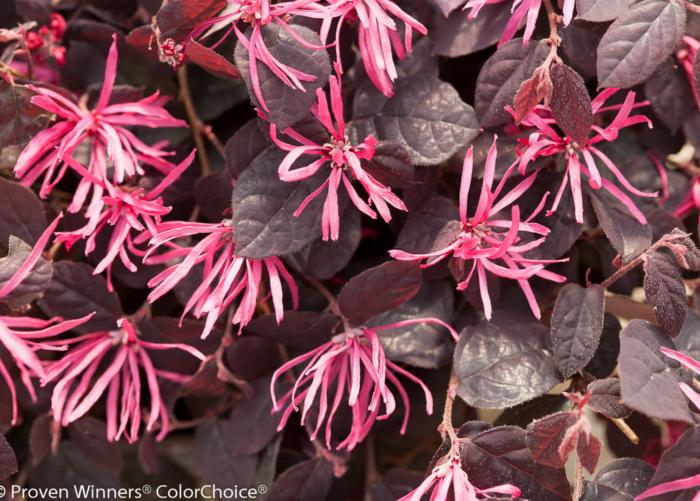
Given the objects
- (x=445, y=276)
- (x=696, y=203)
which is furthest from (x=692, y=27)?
(x=445, y=276)

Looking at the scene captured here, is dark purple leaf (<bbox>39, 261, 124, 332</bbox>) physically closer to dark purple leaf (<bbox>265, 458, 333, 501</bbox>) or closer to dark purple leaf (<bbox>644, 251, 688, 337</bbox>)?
dark purple leaf (<bbox>265, 458, 333, 501</bbox>)

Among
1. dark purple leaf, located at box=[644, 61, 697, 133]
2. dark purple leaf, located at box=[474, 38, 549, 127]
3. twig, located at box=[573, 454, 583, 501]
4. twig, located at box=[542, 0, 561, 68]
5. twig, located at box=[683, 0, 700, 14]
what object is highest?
twig, located at box=[542, 0, 561, 68]

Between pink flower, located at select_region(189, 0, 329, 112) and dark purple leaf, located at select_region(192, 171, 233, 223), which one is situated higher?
pink flower, located at select_region(189, 0, 329, 112)

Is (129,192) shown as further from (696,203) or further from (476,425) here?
(696,203)

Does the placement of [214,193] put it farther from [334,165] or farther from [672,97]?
[672,97]

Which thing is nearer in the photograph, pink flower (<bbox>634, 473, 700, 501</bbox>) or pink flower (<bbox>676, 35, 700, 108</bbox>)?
pink flower (<bbox>634, 473, 700, 501</bbox>)

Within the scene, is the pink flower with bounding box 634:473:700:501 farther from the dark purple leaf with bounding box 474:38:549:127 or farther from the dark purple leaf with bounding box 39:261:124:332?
the dark purple leaf with bounding box 39:261:124:332

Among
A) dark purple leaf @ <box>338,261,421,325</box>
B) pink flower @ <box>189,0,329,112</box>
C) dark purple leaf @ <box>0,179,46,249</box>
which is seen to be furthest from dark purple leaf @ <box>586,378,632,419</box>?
dark purple leaf @ <box>0,179,46,249</box>
